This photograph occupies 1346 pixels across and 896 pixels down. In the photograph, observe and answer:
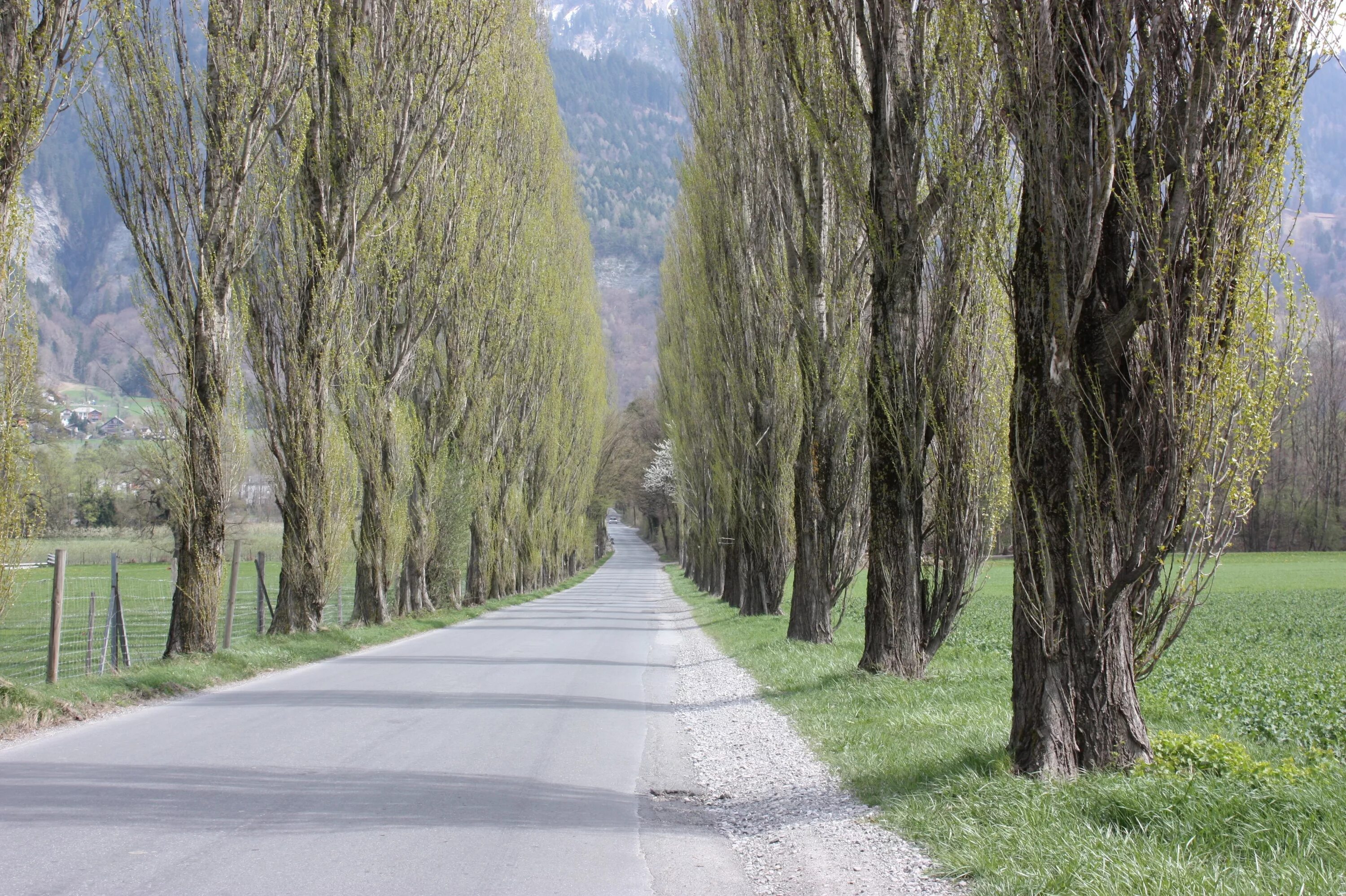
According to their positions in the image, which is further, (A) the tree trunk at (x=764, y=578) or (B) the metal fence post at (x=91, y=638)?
(A) the tree trunk at (x=764, y=578)

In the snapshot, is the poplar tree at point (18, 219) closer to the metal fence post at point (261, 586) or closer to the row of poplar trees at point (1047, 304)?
the row of poplar trees at point (1047, 304)

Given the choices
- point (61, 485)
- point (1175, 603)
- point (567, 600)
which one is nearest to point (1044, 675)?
point (1175, 603)

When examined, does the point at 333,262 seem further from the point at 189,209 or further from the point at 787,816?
the point at 787,816

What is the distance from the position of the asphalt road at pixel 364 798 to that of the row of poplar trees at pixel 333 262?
15.5 feet

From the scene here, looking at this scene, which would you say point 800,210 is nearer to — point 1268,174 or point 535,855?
point 1268,174

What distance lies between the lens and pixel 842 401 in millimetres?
14477

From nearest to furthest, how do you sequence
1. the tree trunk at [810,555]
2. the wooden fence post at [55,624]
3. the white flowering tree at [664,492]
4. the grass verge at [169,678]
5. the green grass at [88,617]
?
1. the grass verge at [169,678]
2. the wooden fence post at [55,624]
3. the green grass at [88,617]
4. the tree trunk at [810,555]
5. the white flowering tree at [664,492]

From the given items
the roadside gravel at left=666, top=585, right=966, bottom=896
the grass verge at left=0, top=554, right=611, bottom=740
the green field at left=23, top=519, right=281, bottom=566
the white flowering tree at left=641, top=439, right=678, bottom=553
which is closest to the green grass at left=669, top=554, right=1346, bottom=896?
the roadside gravel at left=666, top=585, right=966, bottom=896

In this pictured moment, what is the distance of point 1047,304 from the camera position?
236 inches

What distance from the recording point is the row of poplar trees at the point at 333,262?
42.5 ft

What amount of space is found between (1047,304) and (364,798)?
518 cm

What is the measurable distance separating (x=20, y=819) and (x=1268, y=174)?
7.55 meters

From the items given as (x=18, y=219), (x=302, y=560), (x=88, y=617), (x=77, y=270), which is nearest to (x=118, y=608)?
(x=88, y=617)

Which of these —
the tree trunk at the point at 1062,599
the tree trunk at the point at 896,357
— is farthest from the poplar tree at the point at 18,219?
the tree trunk at the point at 1062,599
